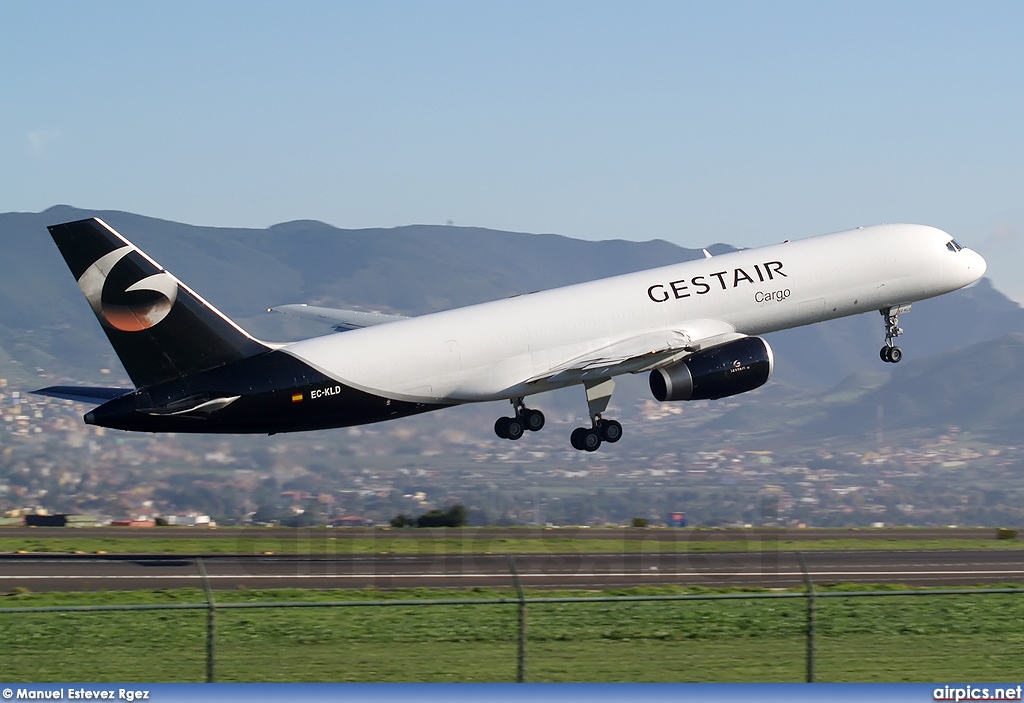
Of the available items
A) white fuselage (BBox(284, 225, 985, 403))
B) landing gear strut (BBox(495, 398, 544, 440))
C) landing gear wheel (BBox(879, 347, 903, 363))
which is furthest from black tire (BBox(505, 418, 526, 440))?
landing gear wheel (BBox(879, 347, 903, 363))

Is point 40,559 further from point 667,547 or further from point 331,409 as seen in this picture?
point 667,547

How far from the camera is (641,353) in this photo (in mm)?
53500

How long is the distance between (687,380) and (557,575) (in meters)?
10.9

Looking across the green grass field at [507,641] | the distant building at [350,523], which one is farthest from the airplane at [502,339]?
the distant building at [350,523]

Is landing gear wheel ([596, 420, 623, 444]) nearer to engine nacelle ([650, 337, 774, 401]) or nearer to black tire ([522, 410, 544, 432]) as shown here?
black tire ([522, 410, 544, 432])

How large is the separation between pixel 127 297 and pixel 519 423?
62.0 ft

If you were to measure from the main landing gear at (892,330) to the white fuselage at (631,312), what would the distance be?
36.9 inches

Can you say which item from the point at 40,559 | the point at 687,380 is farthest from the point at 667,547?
the point at 40,559

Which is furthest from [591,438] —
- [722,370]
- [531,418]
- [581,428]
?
[722,370]

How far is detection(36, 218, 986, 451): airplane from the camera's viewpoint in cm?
4684

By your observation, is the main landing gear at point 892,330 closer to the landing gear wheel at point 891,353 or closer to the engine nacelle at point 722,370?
the landing gear wheel at point 891,353

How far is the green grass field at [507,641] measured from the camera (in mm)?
29125

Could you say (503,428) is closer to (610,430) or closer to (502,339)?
(610,430)

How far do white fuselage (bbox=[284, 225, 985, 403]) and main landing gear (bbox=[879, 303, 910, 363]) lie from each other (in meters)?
0.94
